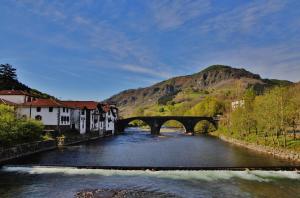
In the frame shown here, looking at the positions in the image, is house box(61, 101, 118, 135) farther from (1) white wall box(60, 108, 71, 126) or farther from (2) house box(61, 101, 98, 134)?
(1) white wall box(60, 108, 71, 126)

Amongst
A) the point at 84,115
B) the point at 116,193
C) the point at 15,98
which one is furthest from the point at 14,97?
the point at 116,193

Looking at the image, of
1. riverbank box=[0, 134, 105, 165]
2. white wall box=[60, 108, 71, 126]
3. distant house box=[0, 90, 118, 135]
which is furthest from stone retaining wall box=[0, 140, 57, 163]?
white wall box=[60, 108, 71, 126]

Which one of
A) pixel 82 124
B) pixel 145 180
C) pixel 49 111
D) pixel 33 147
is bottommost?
pixel 145 180

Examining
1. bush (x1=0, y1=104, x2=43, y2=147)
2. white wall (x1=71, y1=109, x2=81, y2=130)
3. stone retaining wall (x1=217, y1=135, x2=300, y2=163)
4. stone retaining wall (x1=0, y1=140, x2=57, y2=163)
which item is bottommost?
stone retaining wall (x1=217, y1=135, x2=300, y2=163)

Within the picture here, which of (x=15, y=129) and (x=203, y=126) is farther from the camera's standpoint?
(x=203, y=126)

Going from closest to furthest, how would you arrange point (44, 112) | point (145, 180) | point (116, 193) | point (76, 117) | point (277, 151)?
point (116, 193) < point (145, 180) < point (277, 151) < point (44, 112) < point (76, 117)

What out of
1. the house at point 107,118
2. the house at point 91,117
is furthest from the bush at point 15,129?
the house at point 107,118

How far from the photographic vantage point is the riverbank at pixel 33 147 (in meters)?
59.3

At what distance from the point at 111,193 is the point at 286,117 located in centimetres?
5112

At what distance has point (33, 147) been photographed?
70188 millimetres

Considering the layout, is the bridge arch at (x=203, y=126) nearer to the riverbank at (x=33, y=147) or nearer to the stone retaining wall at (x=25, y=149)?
the riverbank at (x=33, y=147)

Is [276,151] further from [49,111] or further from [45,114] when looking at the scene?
[45,114]

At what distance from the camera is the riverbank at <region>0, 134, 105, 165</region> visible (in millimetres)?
59281

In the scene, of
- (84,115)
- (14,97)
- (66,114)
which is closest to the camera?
(14,97)
